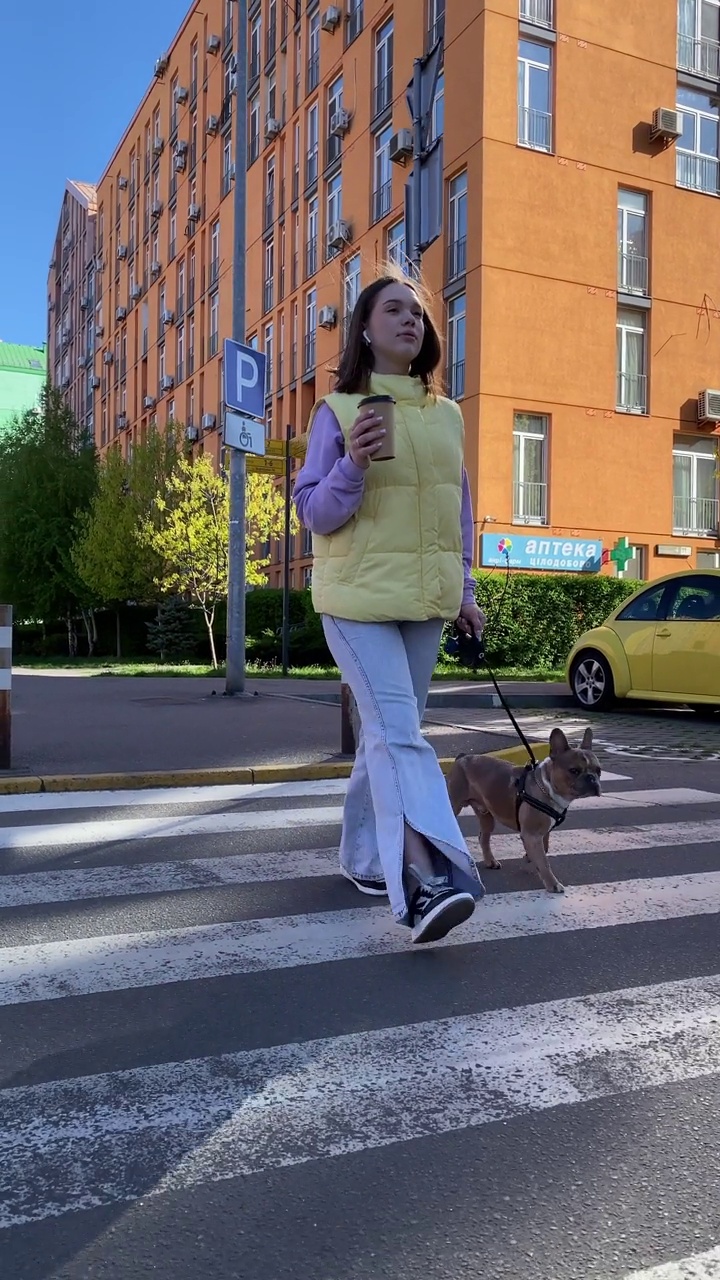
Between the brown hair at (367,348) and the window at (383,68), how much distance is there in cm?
2795

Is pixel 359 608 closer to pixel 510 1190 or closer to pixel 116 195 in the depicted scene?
pixel 510 1190

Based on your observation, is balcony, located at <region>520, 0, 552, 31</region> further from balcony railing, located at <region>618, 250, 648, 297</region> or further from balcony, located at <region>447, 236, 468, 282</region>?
balcony railing, located at <region>618, 250, 648, 297</region>

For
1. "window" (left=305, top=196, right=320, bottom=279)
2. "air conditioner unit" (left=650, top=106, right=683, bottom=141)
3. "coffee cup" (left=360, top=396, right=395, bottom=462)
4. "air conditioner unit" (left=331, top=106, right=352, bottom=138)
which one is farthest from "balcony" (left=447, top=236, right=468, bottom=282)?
"coffee cup" (left=360, top=396, right=395, bottom=462)

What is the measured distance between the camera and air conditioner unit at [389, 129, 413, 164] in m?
25.3

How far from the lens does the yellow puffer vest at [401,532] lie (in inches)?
134

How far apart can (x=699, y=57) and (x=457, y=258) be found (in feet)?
26.5

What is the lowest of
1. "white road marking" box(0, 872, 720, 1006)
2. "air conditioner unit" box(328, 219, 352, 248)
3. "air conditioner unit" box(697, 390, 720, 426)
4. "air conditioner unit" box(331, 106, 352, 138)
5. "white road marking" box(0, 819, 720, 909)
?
"white road marking" box(0, 872, 720, 1006)

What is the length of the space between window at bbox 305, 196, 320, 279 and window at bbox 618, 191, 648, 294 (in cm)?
1081

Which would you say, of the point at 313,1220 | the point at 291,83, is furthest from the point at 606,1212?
the point at 291,83

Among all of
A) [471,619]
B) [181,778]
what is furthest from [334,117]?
[471,619]

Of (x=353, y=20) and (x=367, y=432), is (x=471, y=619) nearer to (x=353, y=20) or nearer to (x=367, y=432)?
(x=367, y=432)

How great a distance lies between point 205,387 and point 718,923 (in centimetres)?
4142

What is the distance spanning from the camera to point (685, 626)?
1152 centimetres

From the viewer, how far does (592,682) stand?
12617mm
